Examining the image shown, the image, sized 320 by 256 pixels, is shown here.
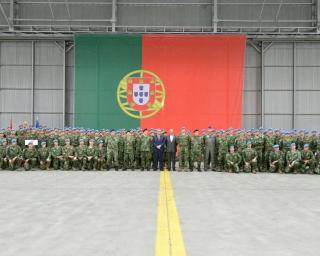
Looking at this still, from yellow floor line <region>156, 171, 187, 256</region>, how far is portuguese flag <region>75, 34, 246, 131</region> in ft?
44.7

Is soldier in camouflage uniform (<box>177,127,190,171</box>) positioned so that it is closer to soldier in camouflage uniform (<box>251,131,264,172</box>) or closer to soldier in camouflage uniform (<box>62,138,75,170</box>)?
soldier in camouflage uniform (<box>251,131,264,172</box>)

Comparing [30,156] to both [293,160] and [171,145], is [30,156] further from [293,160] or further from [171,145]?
[293,160]

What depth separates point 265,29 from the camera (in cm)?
2306

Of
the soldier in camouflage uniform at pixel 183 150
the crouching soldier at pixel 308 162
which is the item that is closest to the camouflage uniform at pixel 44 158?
the soldier in camouflage uniform at pixel 183 150

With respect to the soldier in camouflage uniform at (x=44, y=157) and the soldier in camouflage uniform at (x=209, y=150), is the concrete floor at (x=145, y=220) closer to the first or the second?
the soldier in camouflage uniform at (x=44, y=157)

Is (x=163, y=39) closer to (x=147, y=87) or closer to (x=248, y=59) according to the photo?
(x=147, y=87)

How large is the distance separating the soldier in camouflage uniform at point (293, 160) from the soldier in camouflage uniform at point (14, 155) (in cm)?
897

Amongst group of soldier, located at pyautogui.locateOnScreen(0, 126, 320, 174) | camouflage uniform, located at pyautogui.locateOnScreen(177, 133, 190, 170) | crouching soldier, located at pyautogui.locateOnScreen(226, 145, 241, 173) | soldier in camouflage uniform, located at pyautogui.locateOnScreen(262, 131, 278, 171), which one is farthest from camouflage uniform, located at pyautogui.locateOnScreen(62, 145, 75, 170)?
soldier in camouflage uniform, located at pyautogui.locateOnScreen(262, 131, 278, 171)

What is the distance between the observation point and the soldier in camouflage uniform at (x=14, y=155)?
1584cm

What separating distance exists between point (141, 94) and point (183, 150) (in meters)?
6.92

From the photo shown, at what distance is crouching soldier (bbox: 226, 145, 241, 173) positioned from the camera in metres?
15.4

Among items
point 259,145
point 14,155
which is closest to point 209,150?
point 259,145

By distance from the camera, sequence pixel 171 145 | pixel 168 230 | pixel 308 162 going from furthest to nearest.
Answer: pixel 171 145
pixel 308 162
pixel 168 230

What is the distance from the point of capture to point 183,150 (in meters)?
16.1
